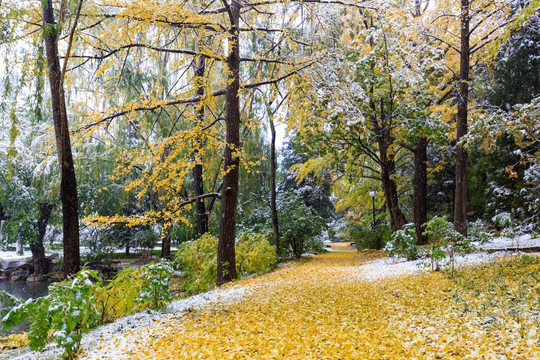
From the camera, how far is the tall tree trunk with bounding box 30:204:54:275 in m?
14.1

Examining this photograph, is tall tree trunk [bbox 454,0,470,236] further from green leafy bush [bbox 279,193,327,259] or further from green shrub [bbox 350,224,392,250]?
green shrub [bbox 350,224,392,250]

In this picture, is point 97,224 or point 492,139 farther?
point 97,224

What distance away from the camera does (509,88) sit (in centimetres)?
1058

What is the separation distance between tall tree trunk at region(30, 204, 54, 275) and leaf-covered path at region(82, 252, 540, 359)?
12.5 m

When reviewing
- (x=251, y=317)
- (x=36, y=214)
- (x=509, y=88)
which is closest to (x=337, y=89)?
(x=251, y=317)

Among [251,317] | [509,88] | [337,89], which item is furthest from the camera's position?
[509,88]

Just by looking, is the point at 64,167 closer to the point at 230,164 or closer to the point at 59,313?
the point at 59,313

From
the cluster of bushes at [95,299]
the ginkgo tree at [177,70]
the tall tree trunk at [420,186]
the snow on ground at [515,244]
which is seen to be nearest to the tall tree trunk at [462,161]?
the snow on ground at [515,244]

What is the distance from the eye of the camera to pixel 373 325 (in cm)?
332

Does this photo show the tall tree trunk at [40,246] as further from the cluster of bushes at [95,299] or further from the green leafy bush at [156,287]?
the green leafy bush at [156,287]

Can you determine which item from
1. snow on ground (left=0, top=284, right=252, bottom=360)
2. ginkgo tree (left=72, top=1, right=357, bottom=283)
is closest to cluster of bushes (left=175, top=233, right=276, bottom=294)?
ginkgo tree (left=72, top=1, right=357, bottom=283)

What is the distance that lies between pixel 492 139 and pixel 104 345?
450 centimetres

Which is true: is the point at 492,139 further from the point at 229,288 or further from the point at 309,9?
the point at 229,288

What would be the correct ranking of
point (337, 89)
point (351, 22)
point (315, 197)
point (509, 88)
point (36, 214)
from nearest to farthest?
point (337, 89) → point (351, 22) → point (509, 88) → point (36, 214) → point (315, 197)
